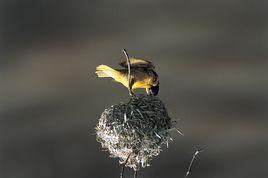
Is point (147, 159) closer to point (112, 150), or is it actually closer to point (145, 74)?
point (112, 150)

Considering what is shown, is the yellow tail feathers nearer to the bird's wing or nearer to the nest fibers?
the bird's wing

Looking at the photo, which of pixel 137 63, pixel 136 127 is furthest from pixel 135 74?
pixel 136 127

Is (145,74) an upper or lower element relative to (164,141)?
upper

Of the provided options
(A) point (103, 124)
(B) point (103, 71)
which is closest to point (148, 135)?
(A) point (103, 124)

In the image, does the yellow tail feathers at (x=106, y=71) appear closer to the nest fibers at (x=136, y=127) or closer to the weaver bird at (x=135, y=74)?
the weaver bird at (x=135, y=74)

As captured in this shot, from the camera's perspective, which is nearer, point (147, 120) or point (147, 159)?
point (147, 120)

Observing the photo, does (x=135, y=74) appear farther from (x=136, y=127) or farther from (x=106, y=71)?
(x=136, y=127)

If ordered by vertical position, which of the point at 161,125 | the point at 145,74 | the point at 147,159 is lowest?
the point at 147,159
